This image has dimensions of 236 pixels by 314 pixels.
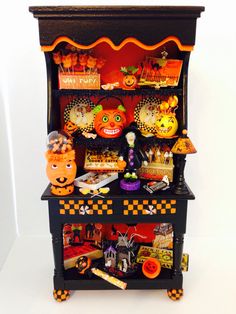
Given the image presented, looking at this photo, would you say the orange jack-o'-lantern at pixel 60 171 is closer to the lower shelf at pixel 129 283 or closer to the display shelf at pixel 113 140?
the display shelf at pixel 113 140

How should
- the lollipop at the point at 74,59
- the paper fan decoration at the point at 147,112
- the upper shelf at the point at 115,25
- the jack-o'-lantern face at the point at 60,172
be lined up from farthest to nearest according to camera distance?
the paper fan decoration at the point at 147,112 → the lollipop at the point at 74,59 → the jack-o'-lantern face at the point at 60,172 → the upper shelf at the point at 115,25

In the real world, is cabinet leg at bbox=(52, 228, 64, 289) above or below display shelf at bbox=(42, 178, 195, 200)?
below

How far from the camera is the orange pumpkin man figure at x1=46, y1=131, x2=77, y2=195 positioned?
1500mm

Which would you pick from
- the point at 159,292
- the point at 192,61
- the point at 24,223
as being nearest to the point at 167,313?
the point at 159,292

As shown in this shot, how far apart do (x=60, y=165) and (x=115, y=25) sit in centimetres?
64

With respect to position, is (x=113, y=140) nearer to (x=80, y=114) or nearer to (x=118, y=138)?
(x=118, y=138)

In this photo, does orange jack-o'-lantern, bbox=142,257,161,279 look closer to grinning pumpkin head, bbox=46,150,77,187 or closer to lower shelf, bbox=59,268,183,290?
lower shelf, bbox=59,268,183,290

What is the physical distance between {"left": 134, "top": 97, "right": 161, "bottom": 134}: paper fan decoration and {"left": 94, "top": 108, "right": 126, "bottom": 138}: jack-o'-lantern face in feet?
0.41

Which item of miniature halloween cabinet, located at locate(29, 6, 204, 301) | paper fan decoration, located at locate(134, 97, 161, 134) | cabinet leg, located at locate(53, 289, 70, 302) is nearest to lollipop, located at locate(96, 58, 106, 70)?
miniature halloween cabinet, located at locate(29, 6, 204, 301)

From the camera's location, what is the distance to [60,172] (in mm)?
1496

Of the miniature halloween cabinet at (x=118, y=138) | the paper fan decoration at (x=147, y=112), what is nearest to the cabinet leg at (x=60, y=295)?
the miniature halloween cabinet at (x=118, y=138)

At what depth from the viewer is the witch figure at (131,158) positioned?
1.59m

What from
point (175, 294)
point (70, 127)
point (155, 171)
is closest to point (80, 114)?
point (70, 127)

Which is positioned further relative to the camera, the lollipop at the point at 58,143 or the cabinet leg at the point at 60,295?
the cabinet leg at the point at 60,295
